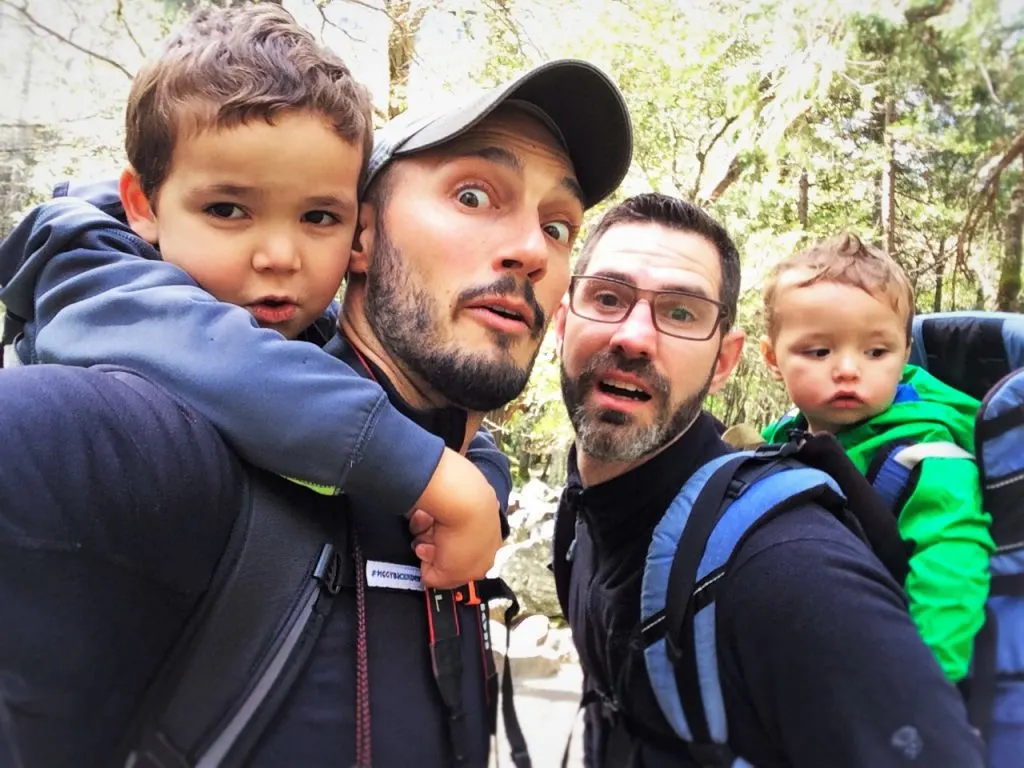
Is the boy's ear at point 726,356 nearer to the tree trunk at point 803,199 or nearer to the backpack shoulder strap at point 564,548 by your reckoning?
the backpack shoulder strap at point 564,548

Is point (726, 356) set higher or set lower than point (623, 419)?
higher

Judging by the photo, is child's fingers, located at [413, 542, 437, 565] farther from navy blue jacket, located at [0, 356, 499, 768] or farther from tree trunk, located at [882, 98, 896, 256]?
tree trunk, located at [882, 98, 896, 256]

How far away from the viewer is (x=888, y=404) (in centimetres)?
136

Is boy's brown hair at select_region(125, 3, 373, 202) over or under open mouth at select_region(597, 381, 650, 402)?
over

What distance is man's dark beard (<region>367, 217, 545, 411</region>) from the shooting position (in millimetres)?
744

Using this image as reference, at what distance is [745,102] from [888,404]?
14.9 ft

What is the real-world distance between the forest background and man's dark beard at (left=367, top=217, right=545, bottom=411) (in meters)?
3.98

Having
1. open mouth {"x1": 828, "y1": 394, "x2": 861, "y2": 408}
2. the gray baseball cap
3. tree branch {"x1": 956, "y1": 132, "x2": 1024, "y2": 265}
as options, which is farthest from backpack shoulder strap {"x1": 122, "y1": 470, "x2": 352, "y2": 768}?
tree branch {"x1": 956, "y1": 132, "x2": 1024, "y2": 265}

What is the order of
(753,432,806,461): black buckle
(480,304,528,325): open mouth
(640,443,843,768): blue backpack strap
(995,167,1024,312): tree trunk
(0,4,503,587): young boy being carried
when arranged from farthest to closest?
(995,167,1024,312): tree trunk → (753,432,806,461): black buckle → (640,443,843,768): blue backpack strap → (480,304,528,325): open mouth → (0,4,503,587): young boy being carried

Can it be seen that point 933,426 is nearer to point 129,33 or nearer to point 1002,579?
point 1002,579

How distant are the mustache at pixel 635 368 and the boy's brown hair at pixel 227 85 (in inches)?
25.0

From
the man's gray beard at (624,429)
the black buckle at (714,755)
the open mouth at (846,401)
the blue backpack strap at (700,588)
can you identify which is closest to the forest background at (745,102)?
the open mouth at (846,401)

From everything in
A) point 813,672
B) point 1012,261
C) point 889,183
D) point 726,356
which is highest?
point 889,183

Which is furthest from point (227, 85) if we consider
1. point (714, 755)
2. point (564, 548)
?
point (564, 548)
